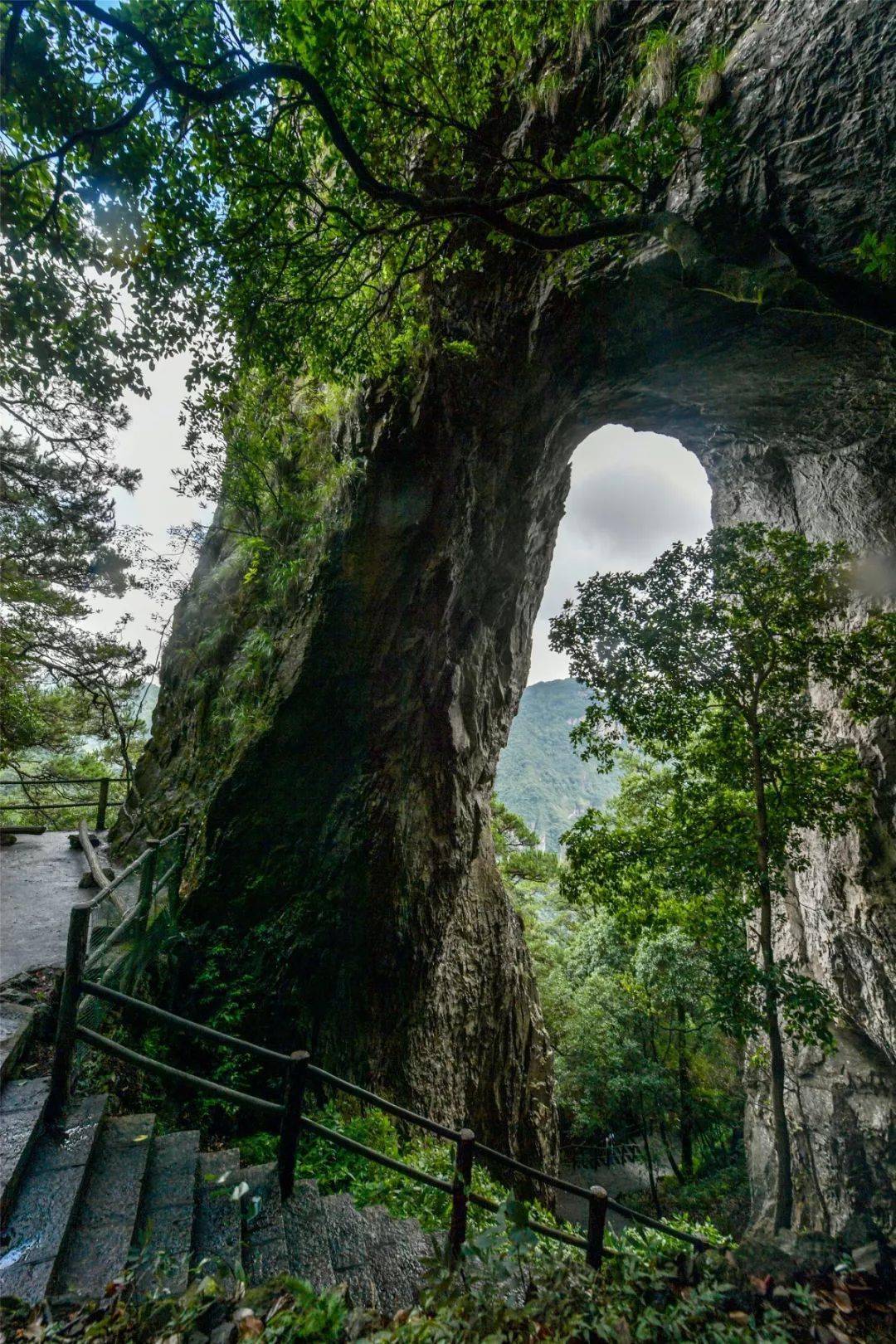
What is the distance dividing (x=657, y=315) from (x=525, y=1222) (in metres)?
9.66

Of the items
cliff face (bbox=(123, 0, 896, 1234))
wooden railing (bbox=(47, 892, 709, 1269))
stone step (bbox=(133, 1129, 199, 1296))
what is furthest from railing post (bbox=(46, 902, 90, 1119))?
cliff face (bbox=(123, 0, 896, 1234))

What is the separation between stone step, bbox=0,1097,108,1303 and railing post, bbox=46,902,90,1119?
12cm

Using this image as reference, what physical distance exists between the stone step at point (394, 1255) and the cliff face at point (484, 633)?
134 inches

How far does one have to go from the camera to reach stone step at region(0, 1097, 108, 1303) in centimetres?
224

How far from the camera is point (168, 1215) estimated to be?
Answer: 2.92 m

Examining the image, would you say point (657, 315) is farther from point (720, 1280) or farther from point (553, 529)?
point (720, 1280)

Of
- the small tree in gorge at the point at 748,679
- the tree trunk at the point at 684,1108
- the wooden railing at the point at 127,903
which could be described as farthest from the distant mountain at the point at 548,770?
the wooden railing at the point at 127,903

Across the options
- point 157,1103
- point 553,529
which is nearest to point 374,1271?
point 157,1103

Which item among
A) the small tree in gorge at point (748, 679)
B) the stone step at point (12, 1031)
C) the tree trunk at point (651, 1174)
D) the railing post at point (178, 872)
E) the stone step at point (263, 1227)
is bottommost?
the tree trunk at point (651, 1174)

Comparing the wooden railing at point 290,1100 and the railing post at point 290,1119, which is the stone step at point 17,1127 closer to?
the wooden railing at point 290,1100

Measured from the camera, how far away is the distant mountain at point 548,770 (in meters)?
91.6

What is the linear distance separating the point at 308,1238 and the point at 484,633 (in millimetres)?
8586

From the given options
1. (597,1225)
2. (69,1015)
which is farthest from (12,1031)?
(597,1225)

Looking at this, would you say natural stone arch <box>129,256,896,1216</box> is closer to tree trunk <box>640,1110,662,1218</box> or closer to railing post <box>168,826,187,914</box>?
railing post <box>168,826,187,914</box>
